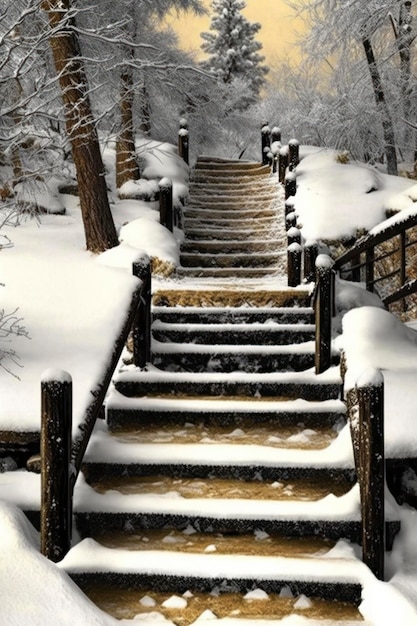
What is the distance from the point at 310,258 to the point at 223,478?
348cm

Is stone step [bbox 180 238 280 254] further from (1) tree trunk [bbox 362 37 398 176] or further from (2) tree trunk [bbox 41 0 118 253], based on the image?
(1) tree trunk [bbox 362 37 398 176]

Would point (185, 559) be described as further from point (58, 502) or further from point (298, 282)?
point (298, 282)

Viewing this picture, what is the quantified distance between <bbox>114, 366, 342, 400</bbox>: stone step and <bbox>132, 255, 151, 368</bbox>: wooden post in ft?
0.81

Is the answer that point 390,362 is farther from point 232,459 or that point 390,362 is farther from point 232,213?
point 232,213

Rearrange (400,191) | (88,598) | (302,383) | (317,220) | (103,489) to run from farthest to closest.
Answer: (400,191) < (317,220) < (302,383) < (103,489) < (88,598)

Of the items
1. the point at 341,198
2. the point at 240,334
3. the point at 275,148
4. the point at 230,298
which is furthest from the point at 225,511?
the point at 275,148

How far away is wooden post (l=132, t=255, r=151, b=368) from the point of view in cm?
589

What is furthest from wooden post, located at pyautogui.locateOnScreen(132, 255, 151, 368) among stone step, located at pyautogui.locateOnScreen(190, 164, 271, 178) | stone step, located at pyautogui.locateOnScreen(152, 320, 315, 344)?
stone step, located at pyautogui.locateOnScreen(190, 164, 271, 178)

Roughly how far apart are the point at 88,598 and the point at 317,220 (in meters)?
9.73

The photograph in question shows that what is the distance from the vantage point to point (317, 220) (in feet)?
40.4

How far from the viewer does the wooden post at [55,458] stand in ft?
11.8

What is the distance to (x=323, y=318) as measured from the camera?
564 cm

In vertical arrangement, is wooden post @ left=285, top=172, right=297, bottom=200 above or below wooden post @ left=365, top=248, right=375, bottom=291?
above

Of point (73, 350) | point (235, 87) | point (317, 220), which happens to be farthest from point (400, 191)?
point (235, 87)
